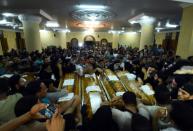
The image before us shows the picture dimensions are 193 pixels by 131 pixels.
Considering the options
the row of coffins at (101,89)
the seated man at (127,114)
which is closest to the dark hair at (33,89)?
the row of coffins at (101,89)

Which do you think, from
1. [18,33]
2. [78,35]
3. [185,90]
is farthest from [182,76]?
[78,35]

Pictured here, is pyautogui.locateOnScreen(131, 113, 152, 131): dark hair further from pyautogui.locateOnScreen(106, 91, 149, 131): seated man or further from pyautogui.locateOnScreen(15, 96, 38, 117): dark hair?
pyautogui.locateOnScreen(15, 96, 38, 117): dark hair

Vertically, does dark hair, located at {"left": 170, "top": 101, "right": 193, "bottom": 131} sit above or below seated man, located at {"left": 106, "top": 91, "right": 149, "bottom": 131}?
above

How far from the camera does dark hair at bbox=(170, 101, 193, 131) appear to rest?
145 centimetres

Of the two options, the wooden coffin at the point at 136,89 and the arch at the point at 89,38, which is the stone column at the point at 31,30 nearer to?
the wooden coffin at the point at 136,89

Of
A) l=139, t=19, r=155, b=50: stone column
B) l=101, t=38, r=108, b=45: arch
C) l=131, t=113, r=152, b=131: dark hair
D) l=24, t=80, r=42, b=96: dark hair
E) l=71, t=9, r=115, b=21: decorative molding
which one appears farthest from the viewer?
l=101, t=38, r=108, b=45: arch

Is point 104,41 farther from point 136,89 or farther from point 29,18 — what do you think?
point 136,89

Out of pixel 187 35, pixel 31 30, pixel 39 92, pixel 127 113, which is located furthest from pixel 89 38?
pixel 127 113

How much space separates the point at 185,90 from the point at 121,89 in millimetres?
1489

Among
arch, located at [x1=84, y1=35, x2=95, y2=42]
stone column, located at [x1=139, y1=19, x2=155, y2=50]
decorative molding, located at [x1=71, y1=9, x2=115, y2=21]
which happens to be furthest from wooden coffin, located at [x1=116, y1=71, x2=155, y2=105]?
arch, located at [x1=84, y1=35, x2=95, y2=42]

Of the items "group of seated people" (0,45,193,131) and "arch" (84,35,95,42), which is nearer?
"group of seated people" (0,45,193,131)

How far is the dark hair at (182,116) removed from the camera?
145 centimetres

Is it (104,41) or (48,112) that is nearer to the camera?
(48,112)

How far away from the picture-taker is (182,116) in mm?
1480
